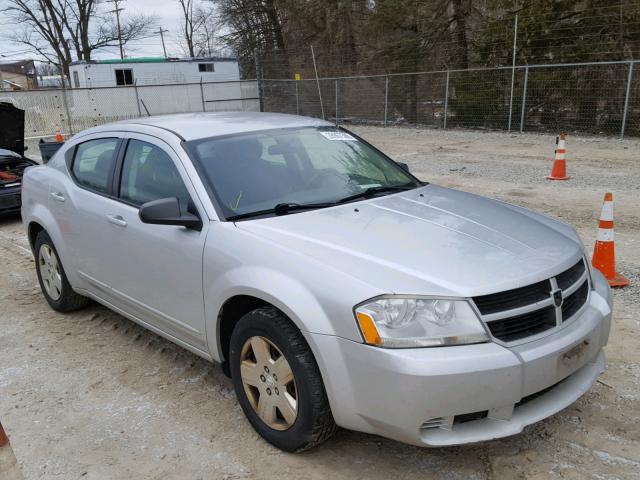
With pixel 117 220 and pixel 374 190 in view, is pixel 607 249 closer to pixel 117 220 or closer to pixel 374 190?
pixel 374 190

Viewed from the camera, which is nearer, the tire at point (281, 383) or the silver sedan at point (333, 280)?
the silver sedan at point (333, 280)

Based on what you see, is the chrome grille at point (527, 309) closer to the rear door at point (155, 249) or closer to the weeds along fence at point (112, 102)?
the rear door at point (155, 249)

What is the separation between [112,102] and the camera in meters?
24.0

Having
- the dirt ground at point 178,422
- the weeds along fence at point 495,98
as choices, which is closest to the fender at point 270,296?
the dirt ground at point 178,422

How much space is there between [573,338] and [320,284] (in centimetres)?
118

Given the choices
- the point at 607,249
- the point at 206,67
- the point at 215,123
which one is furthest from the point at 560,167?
the point at 206,67

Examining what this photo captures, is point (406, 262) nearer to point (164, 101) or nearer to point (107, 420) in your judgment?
point (107, 420)

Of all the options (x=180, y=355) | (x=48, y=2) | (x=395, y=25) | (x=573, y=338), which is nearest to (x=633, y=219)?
(x=573, y=338)

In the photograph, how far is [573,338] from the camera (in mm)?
2598

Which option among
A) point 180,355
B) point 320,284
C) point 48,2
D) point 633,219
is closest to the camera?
point 320,284

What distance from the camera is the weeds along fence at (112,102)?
22.1 m

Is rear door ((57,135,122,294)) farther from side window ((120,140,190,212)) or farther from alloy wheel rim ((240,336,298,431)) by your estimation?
alloy wheel rim ((240,336,298,431))

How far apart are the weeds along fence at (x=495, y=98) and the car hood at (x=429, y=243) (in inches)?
541

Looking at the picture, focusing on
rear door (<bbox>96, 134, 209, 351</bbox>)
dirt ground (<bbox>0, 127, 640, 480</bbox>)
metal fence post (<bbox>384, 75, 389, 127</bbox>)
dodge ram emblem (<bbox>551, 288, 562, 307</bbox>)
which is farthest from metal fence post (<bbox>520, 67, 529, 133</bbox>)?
dodge ram emblem (<bbox>551, 288, 562, 307</bbox>)
